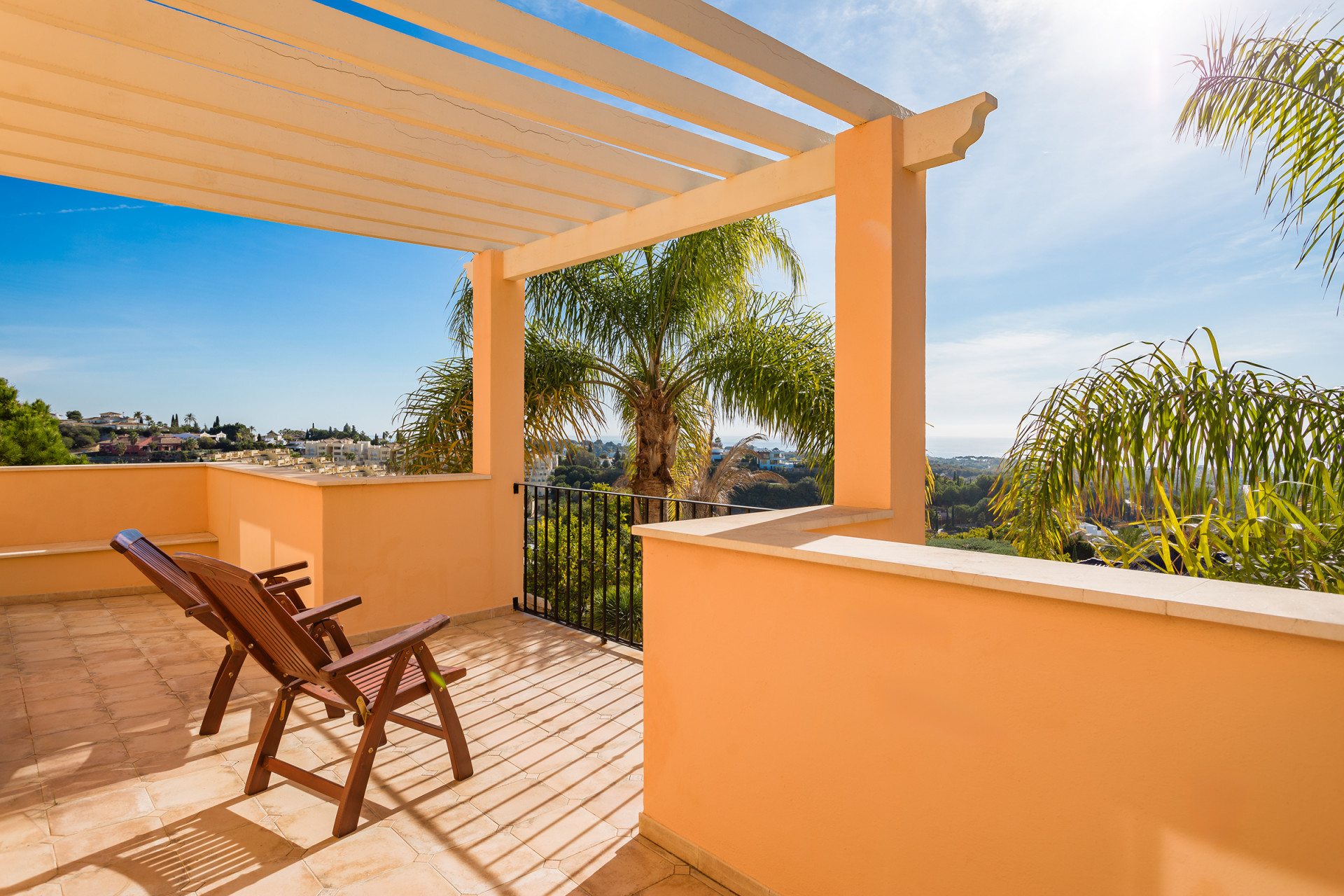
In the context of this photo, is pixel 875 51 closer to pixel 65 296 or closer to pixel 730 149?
pixel 730 149

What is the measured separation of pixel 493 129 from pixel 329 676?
8.14 ft

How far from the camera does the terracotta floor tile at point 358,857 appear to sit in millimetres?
1992

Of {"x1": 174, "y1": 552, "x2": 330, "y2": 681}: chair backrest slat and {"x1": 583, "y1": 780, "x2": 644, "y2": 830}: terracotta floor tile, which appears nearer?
{"x1": 174, "y1": 552, "x2": 330, "y2": 681}: chair backrest slat

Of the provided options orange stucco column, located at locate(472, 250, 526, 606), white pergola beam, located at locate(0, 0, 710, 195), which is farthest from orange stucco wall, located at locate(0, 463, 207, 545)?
white pergola beam, located at locate(0, 0, 710, 195)

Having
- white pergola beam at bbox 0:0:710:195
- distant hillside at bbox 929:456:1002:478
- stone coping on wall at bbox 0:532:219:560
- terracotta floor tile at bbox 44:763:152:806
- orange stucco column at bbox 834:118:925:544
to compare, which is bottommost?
terracotta floor tile at bbox 44:763:152:806

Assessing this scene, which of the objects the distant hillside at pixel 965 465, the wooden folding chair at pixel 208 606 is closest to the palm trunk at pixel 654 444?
the distant hillside at pixel 965 465

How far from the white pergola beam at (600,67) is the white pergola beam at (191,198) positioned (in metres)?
2.01

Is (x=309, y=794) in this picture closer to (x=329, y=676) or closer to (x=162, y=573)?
(x=329, y=676)

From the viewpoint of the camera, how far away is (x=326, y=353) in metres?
16.6

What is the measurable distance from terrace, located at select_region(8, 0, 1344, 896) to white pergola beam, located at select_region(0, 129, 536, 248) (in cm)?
3

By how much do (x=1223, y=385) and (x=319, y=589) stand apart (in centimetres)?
478

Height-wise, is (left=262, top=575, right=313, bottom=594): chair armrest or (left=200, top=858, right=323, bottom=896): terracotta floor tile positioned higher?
(left=262, top=575, right=313, bottom=594): chair armrest

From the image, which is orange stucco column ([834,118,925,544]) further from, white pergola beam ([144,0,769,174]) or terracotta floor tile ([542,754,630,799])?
terracotta floor tile ([542,754,630,799])

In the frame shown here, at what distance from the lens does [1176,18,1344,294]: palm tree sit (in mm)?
2422
